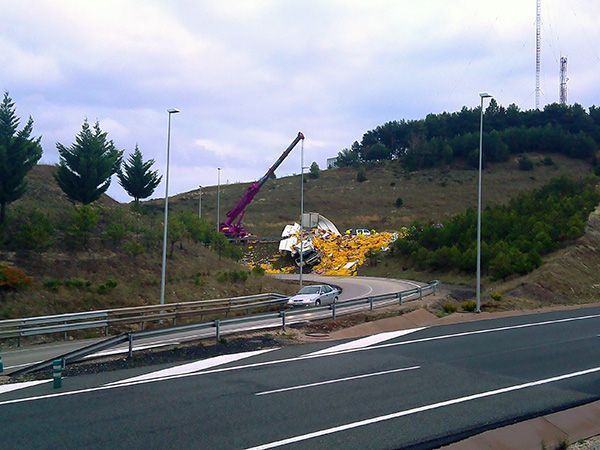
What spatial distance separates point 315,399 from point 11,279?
2385 cm

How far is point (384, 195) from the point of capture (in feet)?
359

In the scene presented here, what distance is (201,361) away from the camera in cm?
1802

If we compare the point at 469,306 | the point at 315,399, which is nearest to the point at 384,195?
the point at 469,306

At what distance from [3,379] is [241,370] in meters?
5.62

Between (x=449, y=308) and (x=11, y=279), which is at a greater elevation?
(x=11, y=279)

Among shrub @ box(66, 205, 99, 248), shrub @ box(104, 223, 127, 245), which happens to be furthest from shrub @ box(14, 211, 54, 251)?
shrub @ box(104, 223, 127, 245)

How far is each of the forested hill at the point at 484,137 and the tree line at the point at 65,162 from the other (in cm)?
8047

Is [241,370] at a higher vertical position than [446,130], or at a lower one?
lower

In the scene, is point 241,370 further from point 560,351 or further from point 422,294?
point 422,294

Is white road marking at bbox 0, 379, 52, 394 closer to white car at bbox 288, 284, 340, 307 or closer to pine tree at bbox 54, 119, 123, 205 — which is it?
white car at bbox 288, 284, 340, 307

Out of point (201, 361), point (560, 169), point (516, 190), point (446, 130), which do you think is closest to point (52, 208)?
point (201, 361)

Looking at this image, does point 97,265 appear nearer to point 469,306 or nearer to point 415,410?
point 469,306

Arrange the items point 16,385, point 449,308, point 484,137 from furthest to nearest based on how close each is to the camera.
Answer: point 484,137
point 449,308
point 16,385

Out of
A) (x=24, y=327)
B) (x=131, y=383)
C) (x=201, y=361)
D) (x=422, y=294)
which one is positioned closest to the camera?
(x=131, y=383)
